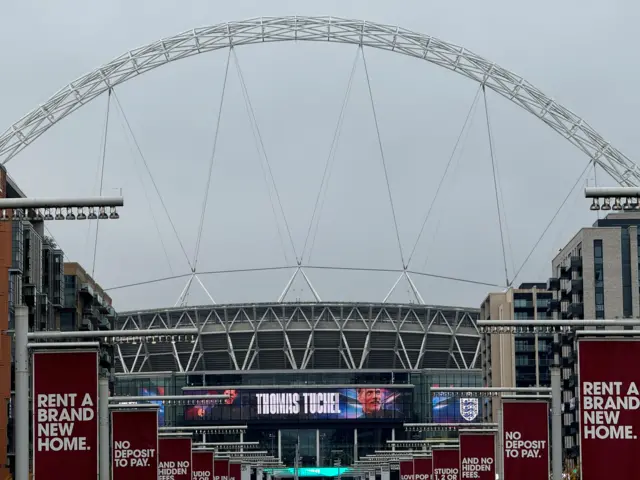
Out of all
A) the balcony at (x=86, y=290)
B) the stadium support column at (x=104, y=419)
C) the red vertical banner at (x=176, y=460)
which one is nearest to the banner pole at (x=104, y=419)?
the stadium support column at (x=104, y=419)

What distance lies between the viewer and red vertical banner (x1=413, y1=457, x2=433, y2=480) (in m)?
135

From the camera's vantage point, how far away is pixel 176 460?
299ft

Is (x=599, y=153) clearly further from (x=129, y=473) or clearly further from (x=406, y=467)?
(x=129, y=473)

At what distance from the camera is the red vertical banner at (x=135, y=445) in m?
72.6

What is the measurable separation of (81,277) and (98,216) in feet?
475

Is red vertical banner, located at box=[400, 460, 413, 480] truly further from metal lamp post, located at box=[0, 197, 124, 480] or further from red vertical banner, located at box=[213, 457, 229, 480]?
metal lamp post, located at box=[0, 197, 124, 480]

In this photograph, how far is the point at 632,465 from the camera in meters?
48.6

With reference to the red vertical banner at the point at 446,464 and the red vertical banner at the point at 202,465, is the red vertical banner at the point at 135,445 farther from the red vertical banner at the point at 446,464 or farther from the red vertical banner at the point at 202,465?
the red vertical banner at the point at 446,464

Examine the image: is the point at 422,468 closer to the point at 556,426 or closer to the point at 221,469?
the point at 221,469

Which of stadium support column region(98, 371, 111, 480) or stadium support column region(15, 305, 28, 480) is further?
stadium support column region(98, 371, 111, 480)

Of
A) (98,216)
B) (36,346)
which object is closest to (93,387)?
(36,346)

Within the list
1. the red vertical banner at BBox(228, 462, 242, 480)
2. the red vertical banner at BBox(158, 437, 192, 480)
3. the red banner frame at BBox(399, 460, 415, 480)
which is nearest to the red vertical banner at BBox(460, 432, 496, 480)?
the red vertical banner at BBox(158, 437, 192, 480)

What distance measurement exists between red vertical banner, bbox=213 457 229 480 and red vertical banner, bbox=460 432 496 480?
3221 cm

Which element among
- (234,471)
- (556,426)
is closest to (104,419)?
(556,426)
